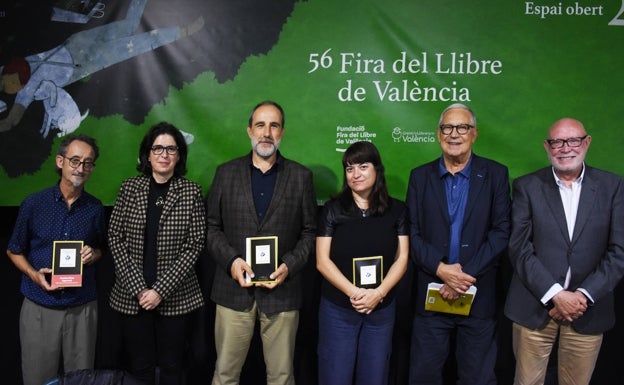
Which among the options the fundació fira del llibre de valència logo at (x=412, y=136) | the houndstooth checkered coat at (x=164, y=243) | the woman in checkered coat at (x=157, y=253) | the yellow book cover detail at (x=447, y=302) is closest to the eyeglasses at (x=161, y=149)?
the woman in checkered coat at (x=157, y=253)

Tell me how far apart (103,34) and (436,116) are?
208cm

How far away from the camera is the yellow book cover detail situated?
7.63 ft

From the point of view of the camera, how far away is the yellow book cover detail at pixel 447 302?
2324 millimetres

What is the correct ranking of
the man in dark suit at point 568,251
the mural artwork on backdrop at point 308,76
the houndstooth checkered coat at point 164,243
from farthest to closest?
the mural artwork on backdrop at point 308,76 < the houndstooth checkered coat at point 164,243 < the man in dark suit at point 568,251

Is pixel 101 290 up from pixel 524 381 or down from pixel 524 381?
up

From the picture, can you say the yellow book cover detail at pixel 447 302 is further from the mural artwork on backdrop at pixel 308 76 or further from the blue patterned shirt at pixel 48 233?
the blue patterned shirt at pixel 48 233

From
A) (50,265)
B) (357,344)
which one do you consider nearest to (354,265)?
(357,344)

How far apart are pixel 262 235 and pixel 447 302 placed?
953 mm

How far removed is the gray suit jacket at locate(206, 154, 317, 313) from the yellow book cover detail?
63 cm

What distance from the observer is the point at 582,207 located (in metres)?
2.24

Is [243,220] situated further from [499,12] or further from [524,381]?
[499,12]

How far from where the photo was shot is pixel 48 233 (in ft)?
7.69

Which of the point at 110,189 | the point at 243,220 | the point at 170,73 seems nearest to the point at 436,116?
the point at 243,220

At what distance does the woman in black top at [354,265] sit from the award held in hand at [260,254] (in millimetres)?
237
